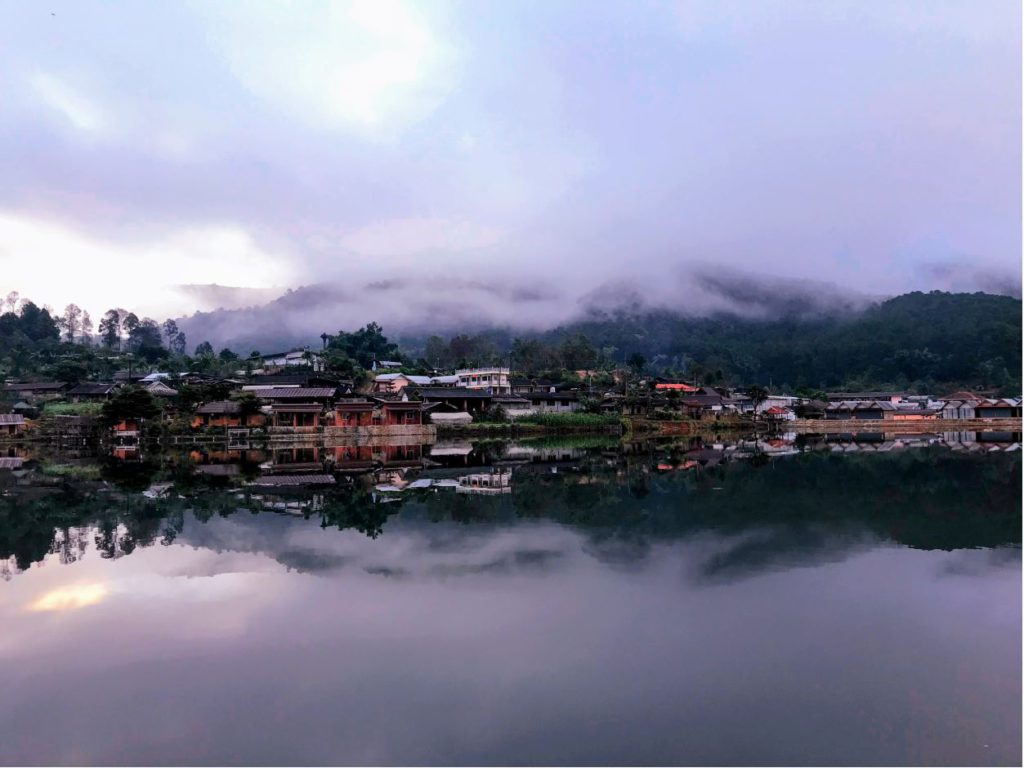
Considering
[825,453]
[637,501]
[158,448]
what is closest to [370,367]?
[158,448]

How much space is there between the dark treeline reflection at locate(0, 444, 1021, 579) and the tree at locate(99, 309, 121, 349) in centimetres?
8366

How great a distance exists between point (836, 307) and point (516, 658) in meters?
212

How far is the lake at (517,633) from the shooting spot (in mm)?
5551

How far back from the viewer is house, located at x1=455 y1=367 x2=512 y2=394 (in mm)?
65688

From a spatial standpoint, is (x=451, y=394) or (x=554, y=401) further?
(x=554, y=401)

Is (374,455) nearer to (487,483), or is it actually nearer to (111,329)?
(487,483)

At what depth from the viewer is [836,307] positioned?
195875 millimetres

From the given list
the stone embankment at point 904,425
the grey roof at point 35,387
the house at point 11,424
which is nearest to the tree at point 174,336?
the grey roof at point 35,387

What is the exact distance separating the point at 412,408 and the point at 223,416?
12.1 m

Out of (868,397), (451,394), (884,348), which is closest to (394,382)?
(451,394)

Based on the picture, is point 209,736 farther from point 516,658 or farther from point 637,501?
point 637,501

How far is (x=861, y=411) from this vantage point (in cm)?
6612

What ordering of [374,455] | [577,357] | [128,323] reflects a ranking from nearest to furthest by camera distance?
[374,455]
[577,357]
[128,323]

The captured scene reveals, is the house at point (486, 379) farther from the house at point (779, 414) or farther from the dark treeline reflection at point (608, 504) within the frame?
the dark treeline reflection at point (608, 504)
